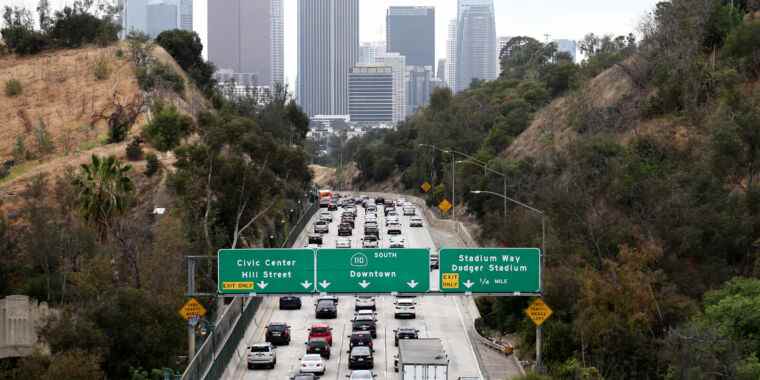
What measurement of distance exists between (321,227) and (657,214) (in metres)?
45.6

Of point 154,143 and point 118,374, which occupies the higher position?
point 154,143

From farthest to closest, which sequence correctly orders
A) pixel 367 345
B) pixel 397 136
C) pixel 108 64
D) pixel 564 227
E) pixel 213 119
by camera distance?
1. pixel 397 136
2. pixel 108 64
3. pixel 213 119
4. pixel 564 227
5. pixel 367 345

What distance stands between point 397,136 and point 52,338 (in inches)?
5156

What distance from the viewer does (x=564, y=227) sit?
5025cm

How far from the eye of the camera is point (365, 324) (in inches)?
1932

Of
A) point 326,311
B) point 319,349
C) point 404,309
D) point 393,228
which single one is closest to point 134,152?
point 393,228

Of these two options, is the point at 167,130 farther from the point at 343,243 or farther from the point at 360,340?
the point at 360,340

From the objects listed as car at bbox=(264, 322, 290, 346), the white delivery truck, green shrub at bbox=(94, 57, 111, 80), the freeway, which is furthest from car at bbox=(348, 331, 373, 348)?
green shrub at bbox=(94, 57, 111, 80)

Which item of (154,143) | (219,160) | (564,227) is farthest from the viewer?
(154,143)

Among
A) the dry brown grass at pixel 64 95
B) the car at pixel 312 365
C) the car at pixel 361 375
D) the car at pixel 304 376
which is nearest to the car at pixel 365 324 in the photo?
the car at pixel 312 365

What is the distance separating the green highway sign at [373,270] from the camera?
38688 millimetres

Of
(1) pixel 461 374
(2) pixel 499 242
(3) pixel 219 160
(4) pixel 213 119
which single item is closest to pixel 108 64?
(4) pixel 213 119

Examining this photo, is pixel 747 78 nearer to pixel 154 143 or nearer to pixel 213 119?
pixel 213 119

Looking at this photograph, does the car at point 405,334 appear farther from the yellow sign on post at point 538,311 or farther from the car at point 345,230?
the car at point 345,230
